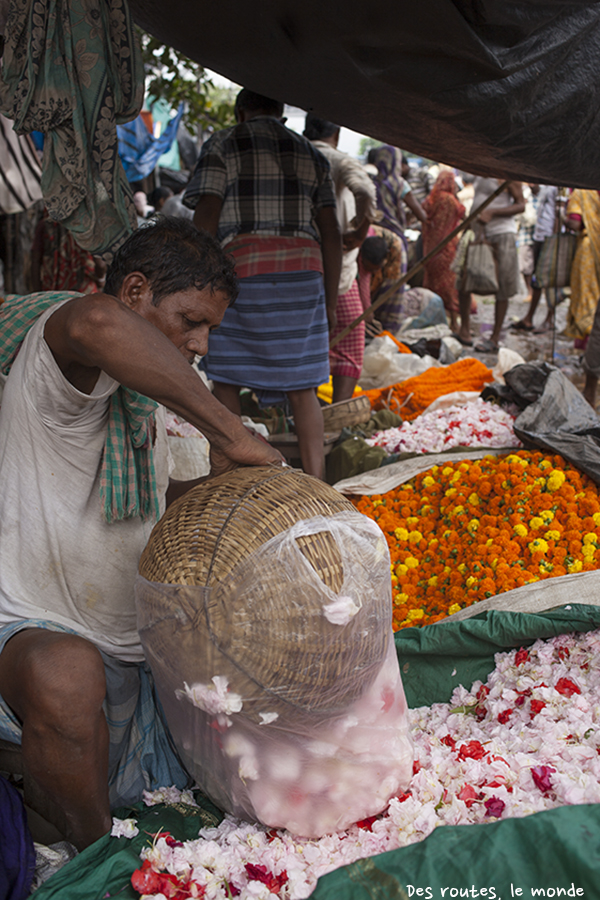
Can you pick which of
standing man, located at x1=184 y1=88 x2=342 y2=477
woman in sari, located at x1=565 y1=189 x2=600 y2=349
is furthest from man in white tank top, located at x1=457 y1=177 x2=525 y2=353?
standing man, located at x1=184 y1=88 x2=342 y2=477

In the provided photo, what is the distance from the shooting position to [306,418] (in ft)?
11.6

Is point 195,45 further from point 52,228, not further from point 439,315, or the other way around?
point 439,315

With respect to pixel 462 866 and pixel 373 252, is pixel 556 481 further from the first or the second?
pixel 373 252

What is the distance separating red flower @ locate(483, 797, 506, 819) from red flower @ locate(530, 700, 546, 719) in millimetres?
407

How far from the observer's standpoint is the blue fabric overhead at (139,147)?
763 centimetres

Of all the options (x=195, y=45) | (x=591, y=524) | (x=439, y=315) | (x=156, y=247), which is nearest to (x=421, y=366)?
(x=439, y=315)

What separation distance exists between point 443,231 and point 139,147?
3.74 metres

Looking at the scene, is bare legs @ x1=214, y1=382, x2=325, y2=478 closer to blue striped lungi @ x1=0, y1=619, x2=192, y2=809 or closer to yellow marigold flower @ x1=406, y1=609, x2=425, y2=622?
yellow marigold flower @ x1=406, y1=609, x2=425, y2=622

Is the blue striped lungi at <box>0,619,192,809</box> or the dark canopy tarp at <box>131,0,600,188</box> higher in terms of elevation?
the dark canopy tarp at <box>131,0,600,188</box>

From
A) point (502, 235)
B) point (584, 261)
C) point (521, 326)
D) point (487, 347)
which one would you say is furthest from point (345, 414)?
point (521, 326)

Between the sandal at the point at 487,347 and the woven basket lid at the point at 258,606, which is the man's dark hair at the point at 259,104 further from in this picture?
the sandal at the point at 487,347

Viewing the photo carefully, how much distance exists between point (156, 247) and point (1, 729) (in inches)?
45.2

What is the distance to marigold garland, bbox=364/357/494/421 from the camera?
4973 mm

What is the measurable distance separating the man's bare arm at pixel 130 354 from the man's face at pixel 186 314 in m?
0.15
